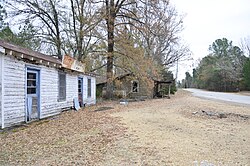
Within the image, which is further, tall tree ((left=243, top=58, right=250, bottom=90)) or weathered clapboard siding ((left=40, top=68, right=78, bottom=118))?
tall tree ((left=243, top=58, right=250, bottom=90))

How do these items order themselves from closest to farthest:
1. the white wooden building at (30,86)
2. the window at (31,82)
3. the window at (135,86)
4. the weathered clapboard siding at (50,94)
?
the white wooden building at (30,86)
the window at (31,82)
the weathered clapboard siding at (50,94)
the window at (135,86)

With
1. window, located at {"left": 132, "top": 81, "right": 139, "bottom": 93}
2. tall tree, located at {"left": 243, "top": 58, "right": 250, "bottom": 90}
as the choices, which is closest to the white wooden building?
window, located at {"left": 132, "top": 81, "right": 139, "bottom": 93}

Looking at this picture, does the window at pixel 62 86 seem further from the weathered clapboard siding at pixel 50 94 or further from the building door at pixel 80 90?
the building door at pixel 80 90

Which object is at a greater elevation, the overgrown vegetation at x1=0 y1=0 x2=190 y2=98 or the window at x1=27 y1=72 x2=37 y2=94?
the overgrown vegetation at x1=0 y1=0 x2=190 y2=98

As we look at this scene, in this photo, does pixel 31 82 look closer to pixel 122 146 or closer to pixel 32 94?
pixel 32 94

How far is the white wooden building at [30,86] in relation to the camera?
25.6 feet

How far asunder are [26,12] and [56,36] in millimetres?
3225

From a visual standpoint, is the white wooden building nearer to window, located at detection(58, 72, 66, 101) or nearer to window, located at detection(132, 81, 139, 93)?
window, located at detection(58, 72, 66, 101)

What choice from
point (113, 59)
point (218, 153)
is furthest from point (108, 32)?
point (218, 153)

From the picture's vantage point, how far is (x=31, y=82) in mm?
9617

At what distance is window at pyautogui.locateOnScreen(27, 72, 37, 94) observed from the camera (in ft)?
30.9

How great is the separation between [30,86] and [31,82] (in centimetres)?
21

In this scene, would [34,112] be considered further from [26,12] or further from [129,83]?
[129,83]

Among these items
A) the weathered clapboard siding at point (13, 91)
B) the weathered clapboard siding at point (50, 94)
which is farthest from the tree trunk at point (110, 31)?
the weathered clapboard siding at point (13, 91)
